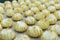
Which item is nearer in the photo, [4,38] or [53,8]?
[4,38]

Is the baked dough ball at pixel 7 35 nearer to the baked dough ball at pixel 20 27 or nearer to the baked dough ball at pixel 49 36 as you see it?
the baked dough ball at pixel 20 27

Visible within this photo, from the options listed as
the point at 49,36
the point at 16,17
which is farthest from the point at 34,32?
the point at 16,17

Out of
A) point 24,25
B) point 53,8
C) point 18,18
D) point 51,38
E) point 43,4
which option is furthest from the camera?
point 43,4

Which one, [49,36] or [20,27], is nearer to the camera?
[49,36]

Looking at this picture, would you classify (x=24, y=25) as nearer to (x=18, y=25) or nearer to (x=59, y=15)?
(x=18, y=25)

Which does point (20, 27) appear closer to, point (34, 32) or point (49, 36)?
point (34, 32)

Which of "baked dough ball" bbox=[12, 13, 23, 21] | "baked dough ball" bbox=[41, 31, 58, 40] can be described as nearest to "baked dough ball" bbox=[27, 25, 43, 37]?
"baked dough ball" bbox=[41, 31, 58, 40]

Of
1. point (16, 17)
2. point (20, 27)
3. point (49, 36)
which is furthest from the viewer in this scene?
point (16, 17)

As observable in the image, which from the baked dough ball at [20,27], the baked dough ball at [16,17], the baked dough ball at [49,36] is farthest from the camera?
the baked dough ball at [16,17]

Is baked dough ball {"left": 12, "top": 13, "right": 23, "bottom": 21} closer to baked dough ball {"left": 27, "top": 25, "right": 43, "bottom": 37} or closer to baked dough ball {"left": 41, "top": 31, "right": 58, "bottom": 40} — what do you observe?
baked dough ball {"left": 27, "top": 25, "right": 43, "bottom": 37}

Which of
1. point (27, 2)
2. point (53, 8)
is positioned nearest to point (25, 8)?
point (27, 2)

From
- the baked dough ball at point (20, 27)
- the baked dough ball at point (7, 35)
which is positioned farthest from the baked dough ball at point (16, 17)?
the baked dough ball at point (7, 35)

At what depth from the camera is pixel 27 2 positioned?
4.33 ft

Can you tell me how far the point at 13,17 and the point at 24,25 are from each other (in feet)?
0.55
